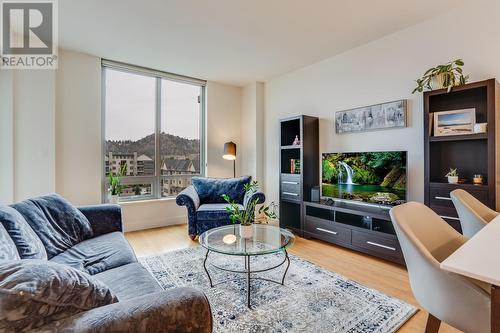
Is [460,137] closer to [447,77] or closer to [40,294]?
[447,77]

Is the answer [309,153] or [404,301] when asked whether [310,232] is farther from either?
[404,301]

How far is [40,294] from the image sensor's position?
2.46 ft

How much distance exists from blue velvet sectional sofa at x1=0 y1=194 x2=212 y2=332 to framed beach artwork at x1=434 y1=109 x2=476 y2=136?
256 cm

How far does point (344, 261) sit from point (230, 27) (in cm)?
282

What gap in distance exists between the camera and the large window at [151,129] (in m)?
3.87

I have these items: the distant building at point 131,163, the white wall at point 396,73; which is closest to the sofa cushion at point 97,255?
the distant building at point 131,163

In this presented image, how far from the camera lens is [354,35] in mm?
2980

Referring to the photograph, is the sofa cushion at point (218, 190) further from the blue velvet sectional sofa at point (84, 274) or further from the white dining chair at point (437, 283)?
the white dining chair at point (437, 283)

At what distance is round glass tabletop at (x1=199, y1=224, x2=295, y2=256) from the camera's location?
1.94 metres

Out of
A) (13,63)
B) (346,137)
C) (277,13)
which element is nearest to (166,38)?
(277,13)

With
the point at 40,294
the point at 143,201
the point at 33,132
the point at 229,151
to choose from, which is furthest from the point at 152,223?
the point at 40,294

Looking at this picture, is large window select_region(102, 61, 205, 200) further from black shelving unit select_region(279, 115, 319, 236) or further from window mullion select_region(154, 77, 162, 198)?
black shelving unit select_region(279, 115, 319, 236)

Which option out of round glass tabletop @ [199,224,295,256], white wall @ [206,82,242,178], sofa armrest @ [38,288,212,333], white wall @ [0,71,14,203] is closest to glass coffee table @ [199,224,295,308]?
round glass tabletop @ [199,224,295,256]
